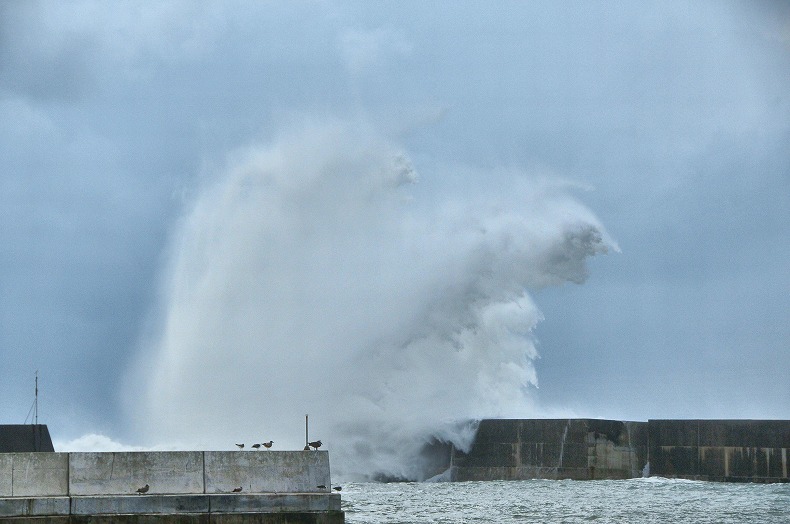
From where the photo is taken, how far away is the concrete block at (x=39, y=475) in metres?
18.1

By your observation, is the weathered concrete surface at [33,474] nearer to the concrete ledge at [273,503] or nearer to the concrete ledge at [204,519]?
the concrete ledge at [204,519]

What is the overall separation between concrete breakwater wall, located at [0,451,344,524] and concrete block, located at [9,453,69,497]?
14 mm

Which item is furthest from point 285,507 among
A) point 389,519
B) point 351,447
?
point 351,447

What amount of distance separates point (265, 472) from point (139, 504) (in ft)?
6.45

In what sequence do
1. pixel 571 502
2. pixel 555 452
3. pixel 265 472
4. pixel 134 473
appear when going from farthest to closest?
pixel 555 452 → pixel 571 502 → pixel 265 472 → pixel 134 473

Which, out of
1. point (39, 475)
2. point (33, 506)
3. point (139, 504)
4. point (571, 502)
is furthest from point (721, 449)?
point (33, 506)

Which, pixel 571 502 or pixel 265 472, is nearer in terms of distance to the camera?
pixel 265 472

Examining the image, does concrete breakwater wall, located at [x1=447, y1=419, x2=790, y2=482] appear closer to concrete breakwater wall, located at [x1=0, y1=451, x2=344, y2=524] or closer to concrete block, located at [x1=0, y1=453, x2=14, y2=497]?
concrete breakwater wall, located at [x1=0, y1=451, x2=344, y2=524]

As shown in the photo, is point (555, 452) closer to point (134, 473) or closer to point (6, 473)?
point (134, 473)

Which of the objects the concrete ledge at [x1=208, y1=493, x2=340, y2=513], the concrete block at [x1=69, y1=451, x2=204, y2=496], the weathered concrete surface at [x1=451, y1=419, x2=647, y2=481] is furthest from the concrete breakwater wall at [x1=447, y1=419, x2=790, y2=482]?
the concrete block at [x1=69, y1=451, x2=204, y2=496]

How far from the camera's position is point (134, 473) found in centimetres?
1861

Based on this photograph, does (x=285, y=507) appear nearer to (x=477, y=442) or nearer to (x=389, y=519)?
(x=389, y=519)

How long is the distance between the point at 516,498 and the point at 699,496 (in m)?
6.14

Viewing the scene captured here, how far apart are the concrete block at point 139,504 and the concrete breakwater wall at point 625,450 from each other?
95.2 feet
